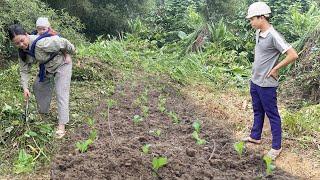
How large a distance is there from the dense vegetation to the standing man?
74 centimetres

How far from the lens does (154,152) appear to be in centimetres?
442

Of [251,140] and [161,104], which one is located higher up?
[251,140]

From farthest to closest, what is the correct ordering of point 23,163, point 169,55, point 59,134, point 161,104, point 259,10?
point 169,55
point 161,104
point 59,134
point 23,163
point 259,10

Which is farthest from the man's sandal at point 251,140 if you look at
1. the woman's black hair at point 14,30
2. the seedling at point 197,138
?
the woman's black hair at point 14,30

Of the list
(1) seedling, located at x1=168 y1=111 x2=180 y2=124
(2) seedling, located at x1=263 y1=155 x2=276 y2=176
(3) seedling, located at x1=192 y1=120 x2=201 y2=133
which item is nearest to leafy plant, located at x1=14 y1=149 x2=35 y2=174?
(3) seedling, located at x1=192 y1=120 x2=201 y2=133

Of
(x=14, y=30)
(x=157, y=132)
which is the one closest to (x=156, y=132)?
(x=157, y=132)

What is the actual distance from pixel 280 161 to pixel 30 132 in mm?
2625

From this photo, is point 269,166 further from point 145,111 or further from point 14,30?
point 14,30

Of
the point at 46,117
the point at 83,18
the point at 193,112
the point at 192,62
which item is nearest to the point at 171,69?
the point at 192,62

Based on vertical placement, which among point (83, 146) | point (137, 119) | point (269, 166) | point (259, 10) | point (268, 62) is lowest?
point (137, 119)

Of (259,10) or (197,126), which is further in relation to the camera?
(197,126)

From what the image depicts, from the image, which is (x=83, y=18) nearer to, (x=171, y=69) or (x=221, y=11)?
(x=221, y=11)

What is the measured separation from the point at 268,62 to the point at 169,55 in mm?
6605

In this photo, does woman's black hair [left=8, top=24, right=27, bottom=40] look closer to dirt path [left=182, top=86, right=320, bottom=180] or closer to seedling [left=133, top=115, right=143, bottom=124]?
seedling [left=133, top=115, right=143, bottom=124]
